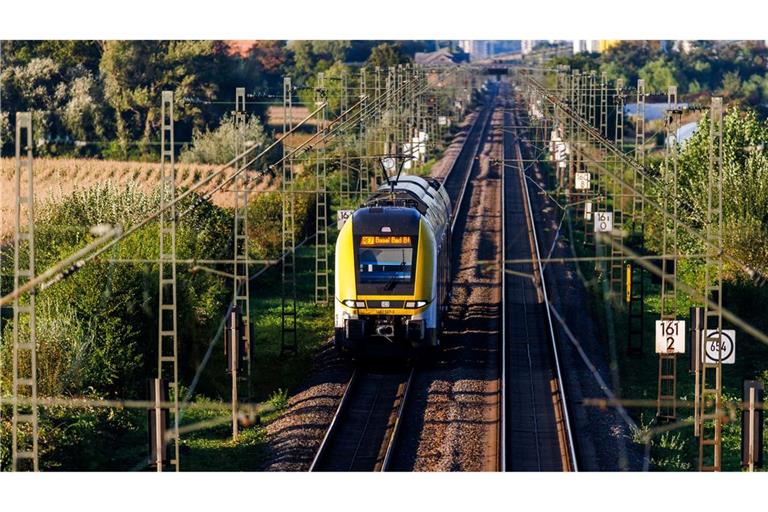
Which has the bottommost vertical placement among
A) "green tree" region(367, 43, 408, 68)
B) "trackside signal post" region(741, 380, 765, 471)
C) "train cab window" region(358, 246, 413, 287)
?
"trackside signal post" region(741, 380, 765, 471)

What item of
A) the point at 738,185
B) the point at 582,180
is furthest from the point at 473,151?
the point at 738,185

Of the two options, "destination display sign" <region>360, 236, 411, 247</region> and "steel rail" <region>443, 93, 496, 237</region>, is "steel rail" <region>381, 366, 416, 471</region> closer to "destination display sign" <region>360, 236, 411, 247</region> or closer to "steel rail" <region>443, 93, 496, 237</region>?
"destination display sign" <region>360, 236, 411, 247</region>

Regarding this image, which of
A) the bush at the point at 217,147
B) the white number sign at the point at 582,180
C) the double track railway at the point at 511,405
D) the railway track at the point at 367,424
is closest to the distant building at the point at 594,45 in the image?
the bush at the point at 217,147

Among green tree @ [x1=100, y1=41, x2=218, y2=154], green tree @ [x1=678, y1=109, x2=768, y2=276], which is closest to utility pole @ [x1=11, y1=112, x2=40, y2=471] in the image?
green tree @ [x1=678, y1=109, x2=768, y2=276]

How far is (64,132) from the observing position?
72.1 m

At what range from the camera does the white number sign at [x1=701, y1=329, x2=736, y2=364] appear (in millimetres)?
20922

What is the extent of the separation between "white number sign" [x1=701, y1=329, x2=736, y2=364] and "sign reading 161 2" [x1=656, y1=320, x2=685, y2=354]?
263 cm

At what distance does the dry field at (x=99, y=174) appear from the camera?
170 feet

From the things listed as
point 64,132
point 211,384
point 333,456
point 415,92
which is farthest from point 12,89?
point 333,456

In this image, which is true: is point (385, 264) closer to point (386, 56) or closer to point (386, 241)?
point (386, 241)

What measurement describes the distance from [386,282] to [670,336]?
5.37 metres

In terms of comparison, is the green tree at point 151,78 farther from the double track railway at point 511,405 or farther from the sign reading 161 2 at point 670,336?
the sign reading 161 2 at point 670,336

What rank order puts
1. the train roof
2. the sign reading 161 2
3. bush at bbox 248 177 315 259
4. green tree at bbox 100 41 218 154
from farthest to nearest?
green tree at bbox 100 41 218 154 < bush at bbox 248 177 315 259 < the train roof < the sign reading 161 2

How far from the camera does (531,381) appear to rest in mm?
25750
